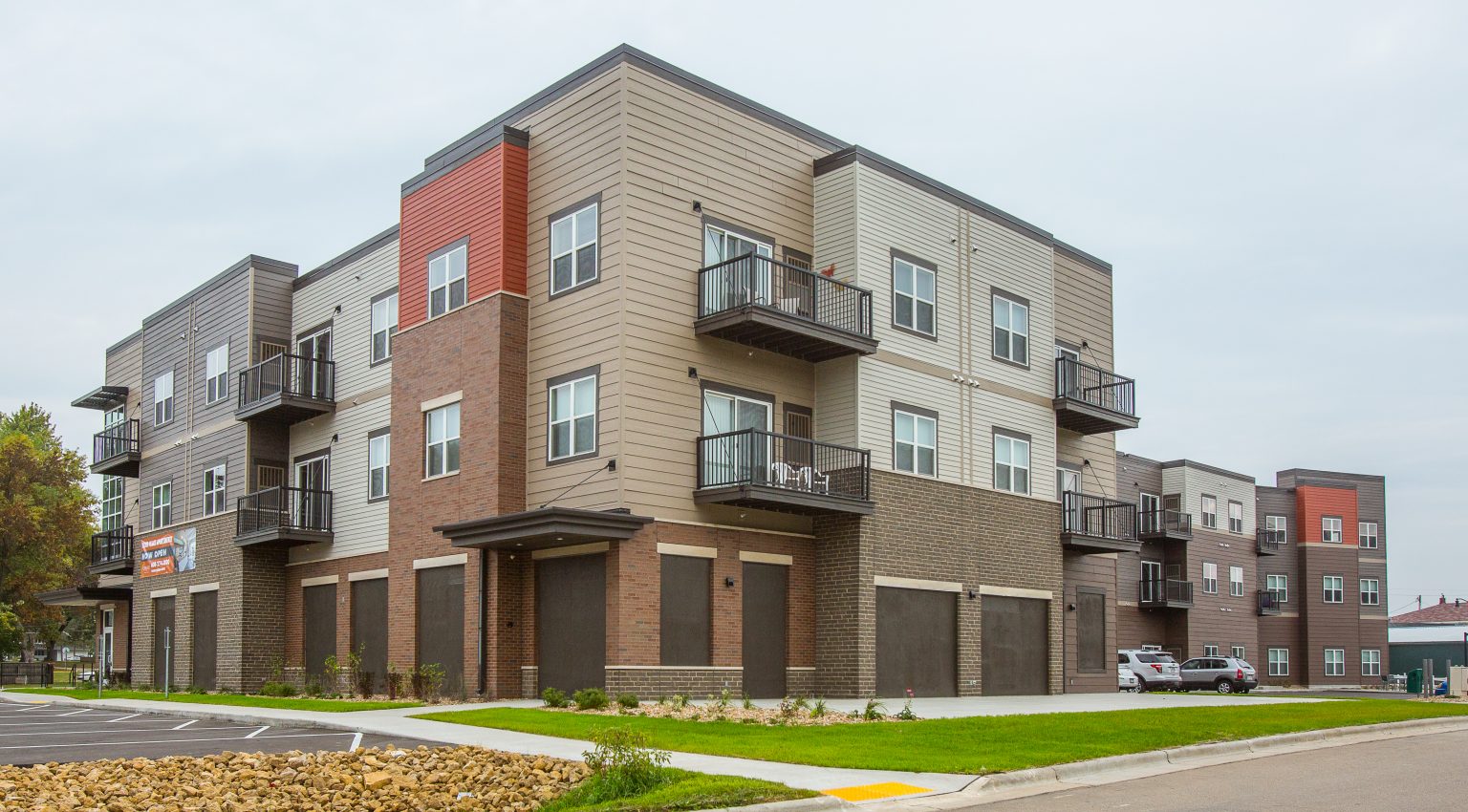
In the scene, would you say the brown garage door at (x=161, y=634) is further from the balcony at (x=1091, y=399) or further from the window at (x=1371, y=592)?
the window at (x=1371, y=592)

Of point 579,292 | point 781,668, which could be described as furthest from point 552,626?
A: point 579,292

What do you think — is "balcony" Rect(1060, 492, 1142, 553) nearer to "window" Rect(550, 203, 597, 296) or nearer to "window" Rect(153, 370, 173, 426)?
"window" Rect(550, 203, 597, 296)

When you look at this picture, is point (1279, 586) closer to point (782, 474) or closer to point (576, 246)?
point (782, 474)

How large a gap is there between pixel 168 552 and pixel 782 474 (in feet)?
75.2

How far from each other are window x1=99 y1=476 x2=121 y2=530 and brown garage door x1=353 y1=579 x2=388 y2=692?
19.4m

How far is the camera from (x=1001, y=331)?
114ft

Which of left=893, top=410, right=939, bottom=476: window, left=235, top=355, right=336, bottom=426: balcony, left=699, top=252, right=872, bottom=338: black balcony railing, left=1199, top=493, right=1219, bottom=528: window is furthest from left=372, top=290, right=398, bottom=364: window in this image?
left=1199, top=493, right=1219, bottom=528: window

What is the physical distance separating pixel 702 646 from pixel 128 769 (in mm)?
13779

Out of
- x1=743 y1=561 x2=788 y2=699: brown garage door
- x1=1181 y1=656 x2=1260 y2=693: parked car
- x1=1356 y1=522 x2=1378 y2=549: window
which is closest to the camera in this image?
x1=743 y1=561 x2=788 y2=699: brown garage door


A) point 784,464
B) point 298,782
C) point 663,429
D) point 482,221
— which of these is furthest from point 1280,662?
point 298,782

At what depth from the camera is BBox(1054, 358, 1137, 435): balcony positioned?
119 ft

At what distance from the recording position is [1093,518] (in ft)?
123

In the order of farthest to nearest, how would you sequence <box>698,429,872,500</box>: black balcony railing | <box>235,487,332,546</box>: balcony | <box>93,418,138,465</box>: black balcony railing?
1. <box>93,418,138,465</box>: black balcony railing
2. <box>235,487,332,546</box>: balcony
3. <box>698,429,872,500</box>: black balcony railing

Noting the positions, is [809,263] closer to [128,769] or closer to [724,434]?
[724,434]
